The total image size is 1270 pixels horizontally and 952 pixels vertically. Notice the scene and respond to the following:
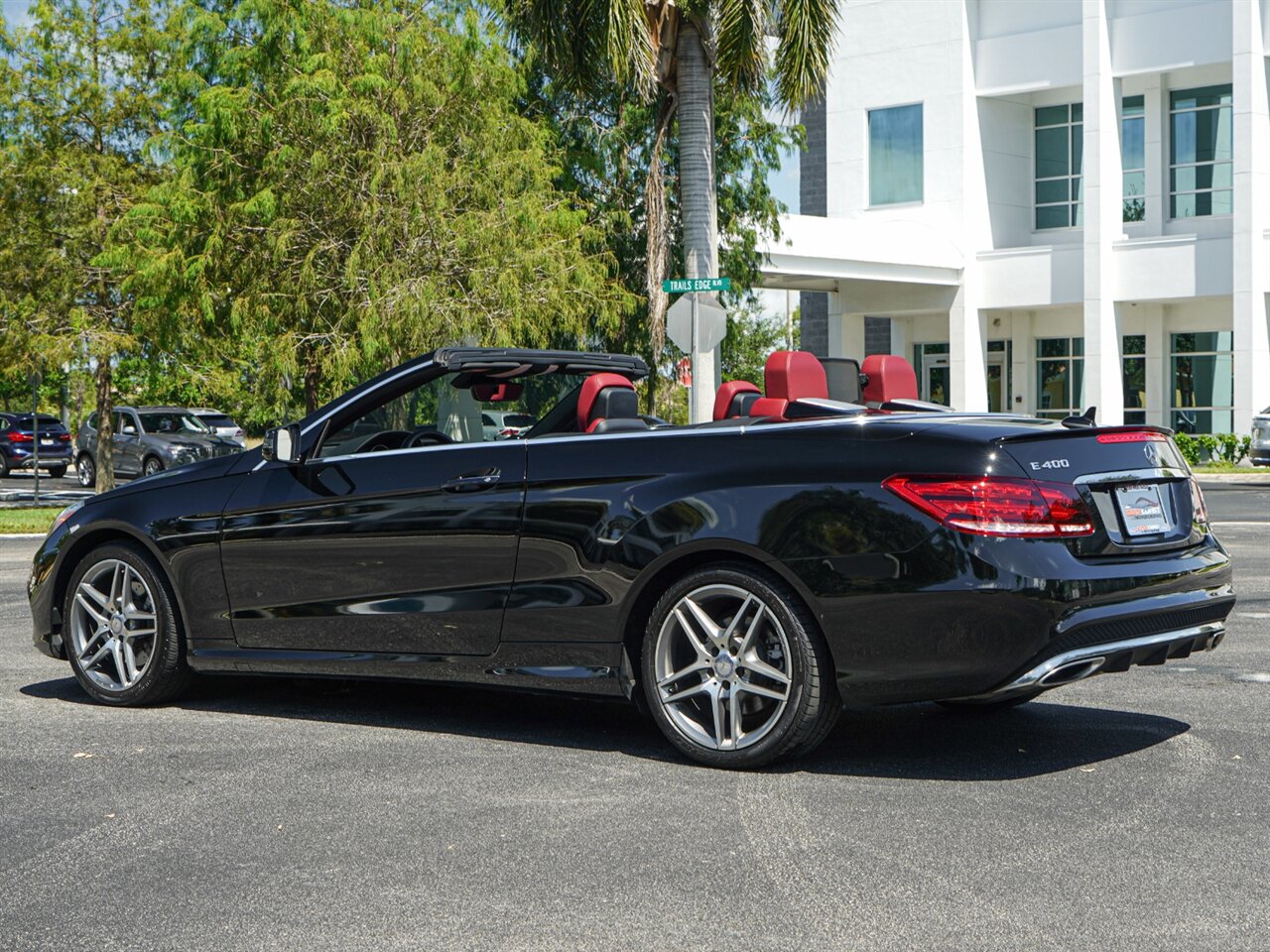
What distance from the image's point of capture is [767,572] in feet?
19.0

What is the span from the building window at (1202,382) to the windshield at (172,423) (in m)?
Answer: 22.5

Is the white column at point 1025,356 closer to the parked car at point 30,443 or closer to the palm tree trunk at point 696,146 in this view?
the palm tree trunk at point 696,146

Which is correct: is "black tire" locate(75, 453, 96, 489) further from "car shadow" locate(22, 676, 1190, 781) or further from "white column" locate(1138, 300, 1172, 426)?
"car shadow" locate(22, 676, 1190, 781)

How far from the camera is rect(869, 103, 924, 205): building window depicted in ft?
136

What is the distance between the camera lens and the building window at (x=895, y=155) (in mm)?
41438

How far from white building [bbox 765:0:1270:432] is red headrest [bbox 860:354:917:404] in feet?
85.2

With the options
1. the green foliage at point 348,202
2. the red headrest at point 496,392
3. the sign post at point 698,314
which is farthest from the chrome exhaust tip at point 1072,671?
the green foliage at point 348,202

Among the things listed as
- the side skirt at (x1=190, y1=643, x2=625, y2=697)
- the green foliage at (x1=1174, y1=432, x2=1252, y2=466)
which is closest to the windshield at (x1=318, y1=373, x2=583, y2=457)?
the side skirt at (x1=190, y1=643, x2=625, y2=697)

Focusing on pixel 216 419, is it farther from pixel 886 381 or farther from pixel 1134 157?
pixel 886 381

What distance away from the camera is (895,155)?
41.8 m

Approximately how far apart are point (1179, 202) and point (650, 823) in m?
37.5

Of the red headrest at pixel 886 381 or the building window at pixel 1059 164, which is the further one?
the building window at pixel 1059 164

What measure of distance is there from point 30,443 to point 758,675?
3864cm

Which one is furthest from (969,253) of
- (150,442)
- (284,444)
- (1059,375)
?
(284,444)
